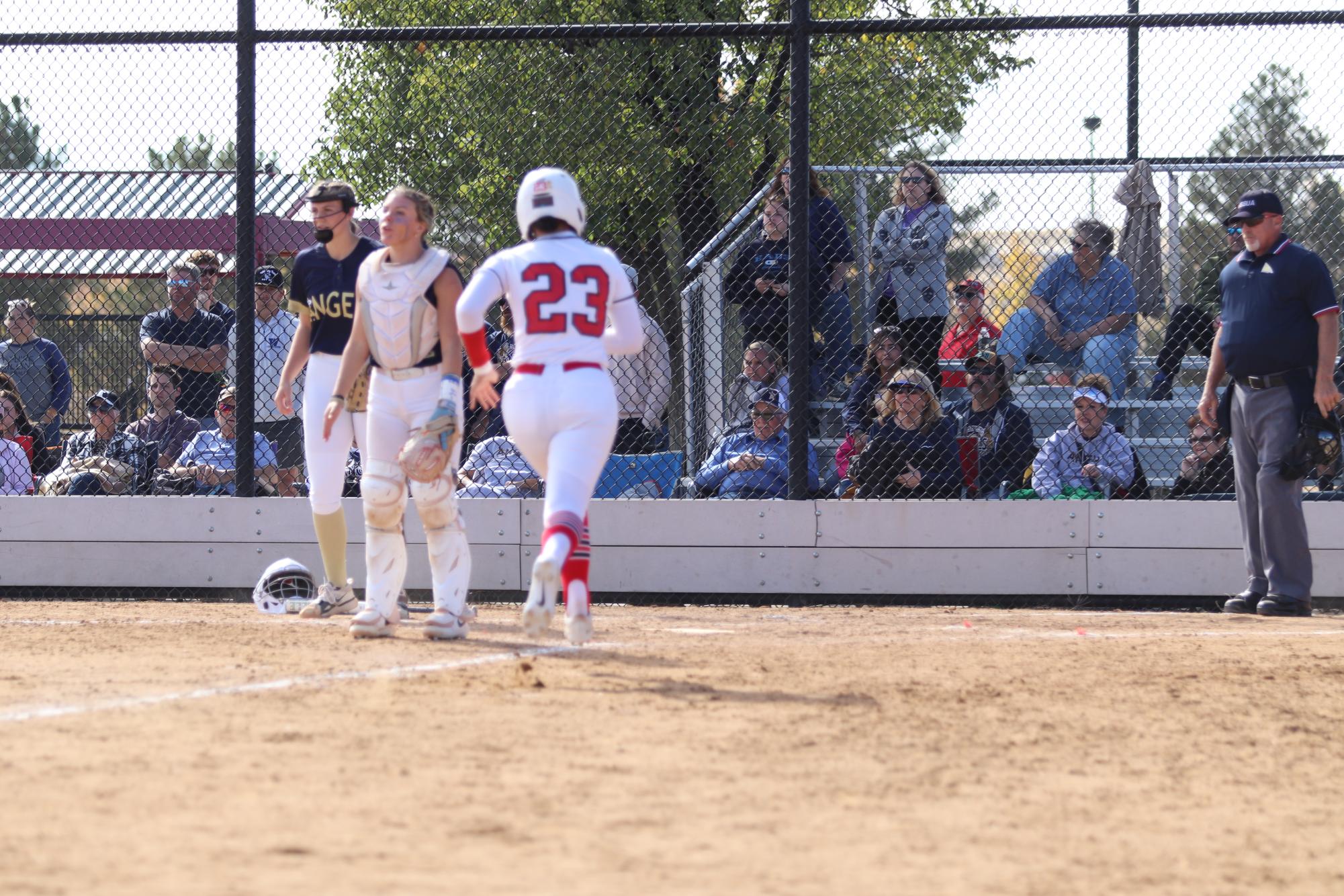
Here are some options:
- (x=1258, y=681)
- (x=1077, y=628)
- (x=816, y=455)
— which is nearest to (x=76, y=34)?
(x=816, y=455)

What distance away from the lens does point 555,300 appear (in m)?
6.02

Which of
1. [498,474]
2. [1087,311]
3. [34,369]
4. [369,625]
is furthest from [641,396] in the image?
[34,369]

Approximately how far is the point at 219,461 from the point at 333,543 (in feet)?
7.50

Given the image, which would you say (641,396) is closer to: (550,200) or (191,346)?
(191,346)

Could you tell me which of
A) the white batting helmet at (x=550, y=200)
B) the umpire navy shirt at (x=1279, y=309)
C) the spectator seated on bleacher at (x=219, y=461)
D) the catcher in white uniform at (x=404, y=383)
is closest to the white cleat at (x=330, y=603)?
the catcher in white uniform at (x=404, y=383)

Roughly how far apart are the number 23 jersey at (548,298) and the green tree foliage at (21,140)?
4969 millimetres

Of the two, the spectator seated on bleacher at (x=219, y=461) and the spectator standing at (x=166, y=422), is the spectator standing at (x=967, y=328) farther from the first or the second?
the spectator standing at (x=166, y=422)

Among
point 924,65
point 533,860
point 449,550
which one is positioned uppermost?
point 924,65

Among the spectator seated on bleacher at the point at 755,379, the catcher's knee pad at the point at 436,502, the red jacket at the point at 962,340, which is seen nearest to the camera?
the catcher's knee pad at the point at 436,502

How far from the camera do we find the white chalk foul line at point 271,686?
4.73 metres

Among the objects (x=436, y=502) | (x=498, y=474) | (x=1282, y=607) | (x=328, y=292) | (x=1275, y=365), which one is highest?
(x=328, y=292)

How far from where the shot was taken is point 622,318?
245 inches

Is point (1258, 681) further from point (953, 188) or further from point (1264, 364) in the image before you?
point (953, 188)

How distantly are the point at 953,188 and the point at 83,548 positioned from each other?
5.90m
